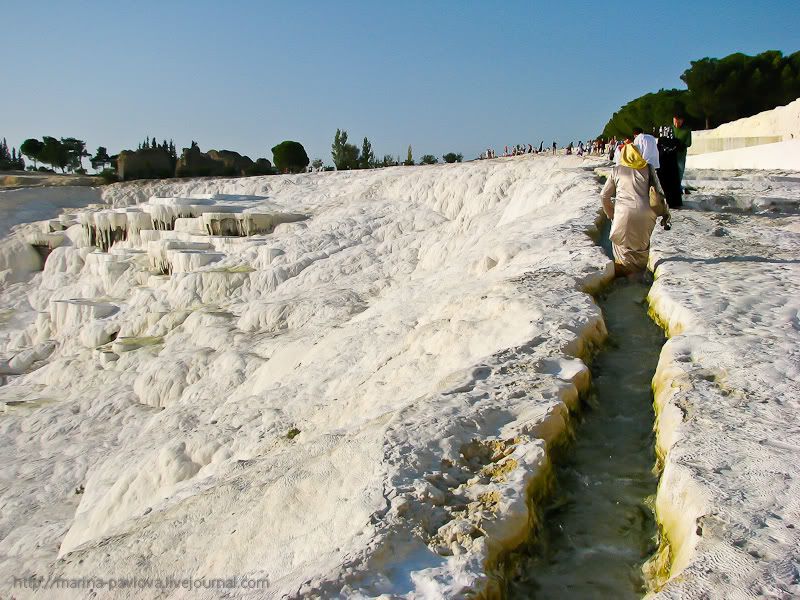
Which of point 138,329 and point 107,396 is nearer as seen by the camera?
point 107,396

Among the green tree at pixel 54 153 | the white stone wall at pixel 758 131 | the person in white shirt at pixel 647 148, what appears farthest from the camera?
the green tree at pixel 54 153

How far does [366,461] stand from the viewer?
317cm

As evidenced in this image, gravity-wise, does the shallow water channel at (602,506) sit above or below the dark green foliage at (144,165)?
below

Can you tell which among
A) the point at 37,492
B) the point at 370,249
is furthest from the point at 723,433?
the point at 370,249

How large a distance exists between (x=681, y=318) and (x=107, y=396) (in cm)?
840

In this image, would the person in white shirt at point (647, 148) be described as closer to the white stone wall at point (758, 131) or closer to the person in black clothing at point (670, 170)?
the person in black clothing at point (670, 170)

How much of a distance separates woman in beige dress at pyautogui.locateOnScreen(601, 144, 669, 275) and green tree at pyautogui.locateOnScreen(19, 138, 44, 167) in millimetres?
45732

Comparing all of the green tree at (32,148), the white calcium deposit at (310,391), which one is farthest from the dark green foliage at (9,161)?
the white calcium deposit at (310,391)

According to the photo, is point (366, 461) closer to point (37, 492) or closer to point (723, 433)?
point (723, 433)

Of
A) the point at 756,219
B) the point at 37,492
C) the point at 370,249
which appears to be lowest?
the point at 37,492

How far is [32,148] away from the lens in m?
44.1

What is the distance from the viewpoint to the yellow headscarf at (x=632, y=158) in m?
6.02

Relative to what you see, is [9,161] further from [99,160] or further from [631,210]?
[631,210]

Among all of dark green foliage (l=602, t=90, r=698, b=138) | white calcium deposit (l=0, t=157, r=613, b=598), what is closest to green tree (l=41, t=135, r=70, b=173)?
white calcium deposit (l=0, t=157, r=613, b=598)
